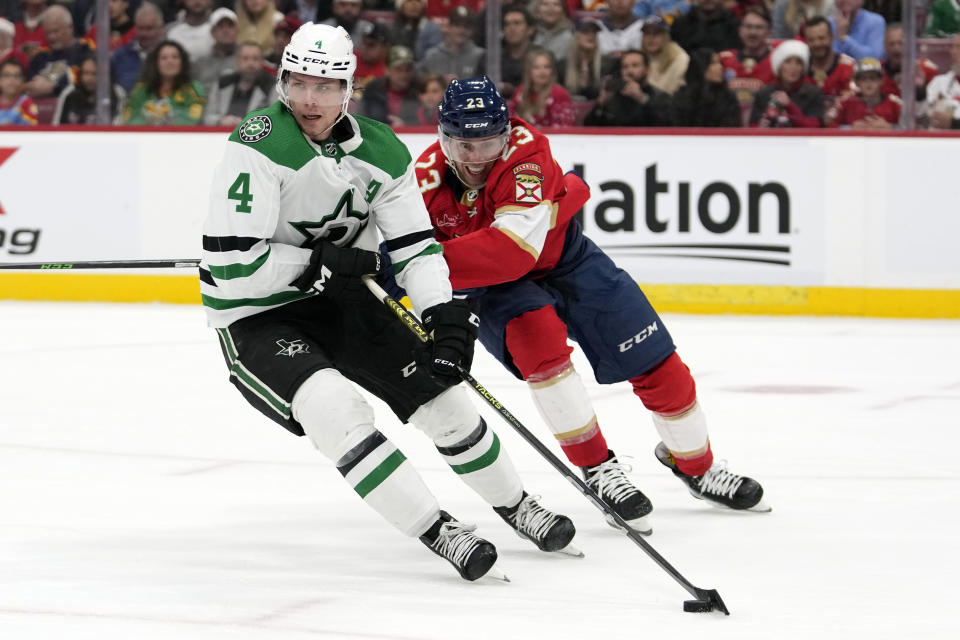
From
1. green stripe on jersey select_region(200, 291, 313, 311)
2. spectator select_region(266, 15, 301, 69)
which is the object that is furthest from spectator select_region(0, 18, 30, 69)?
green stripe on jersey select_region(200, 291, 313, 311)

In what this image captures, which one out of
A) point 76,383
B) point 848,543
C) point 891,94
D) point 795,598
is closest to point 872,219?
point 891,94

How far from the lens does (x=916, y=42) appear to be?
732cm

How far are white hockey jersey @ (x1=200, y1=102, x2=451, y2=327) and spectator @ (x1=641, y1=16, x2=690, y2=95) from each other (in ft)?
15.3

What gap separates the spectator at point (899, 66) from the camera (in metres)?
7.34

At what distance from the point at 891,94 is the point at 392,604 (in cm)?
540

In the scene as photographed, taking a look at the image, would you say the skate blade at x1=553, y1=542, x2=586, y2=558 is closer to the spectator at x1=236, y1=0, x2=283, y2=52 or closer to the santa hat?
the santa hat

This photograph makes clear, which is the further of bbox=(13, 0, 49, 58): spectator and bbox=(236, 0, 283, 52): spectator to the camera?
bbox=(13, 0, 49, 58): spectator

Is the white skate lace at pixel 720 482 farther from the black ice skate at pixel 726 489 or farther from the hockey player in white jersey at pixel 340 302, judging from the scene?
the hockey player in white jersey at pixel 340 302

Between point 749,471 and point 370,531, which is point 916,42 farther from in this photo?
→ point 370,531

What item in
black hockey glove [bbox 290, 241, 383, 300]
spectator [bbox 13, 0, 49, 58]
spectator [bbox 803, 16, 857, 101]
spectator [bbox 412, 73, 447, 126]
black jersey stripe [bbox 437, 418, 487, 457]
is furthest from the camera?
spectator [bbox 13, 0, 49, 58]

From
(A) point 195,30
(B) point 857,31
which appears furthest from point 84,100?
(B) point 857,31

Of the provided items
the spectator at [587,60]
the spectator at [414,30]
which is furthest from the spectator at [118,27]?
the spectator at [587,60]

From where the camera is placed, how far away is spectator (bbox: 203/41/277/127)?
8.12 meters

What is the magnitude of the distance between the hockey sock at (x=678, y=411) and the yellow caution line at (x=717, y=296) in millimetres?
4026
